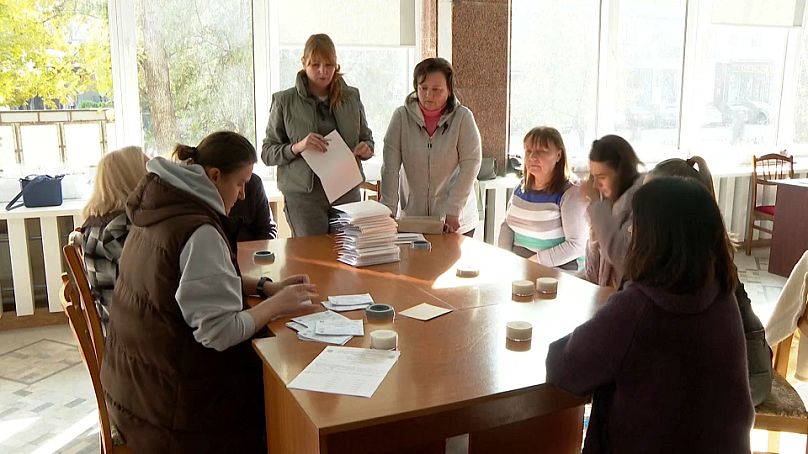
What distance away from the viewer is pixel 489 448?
83.2 inches

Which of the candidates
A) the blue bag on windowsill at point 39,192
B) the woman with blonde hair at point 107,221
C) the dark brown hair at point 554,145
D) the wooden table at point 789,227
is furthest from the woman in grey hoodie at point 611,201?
the wooden table at point 789,227

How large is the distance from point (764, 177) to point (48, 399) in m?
5.08

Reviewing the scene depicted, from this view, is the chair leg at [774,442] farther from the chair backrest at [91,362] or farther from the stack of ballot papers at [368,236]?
the chair backrest at [91,362]

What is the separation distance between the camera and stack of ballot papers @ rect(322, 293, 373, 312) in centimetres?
210

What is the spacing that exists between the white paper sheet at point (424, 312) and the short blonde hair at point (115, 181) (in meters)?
0.99

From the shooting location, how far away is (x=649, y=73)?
5676mm

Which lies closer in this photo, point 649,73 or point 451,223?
point 451,223

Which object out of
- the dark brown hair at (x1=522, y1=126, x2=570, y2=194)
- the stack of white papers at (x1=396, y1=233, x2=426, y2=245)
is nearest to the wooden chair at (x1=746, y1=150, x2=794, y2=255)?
the dark brown hair at (x1=522, y1=126, x2=570, y2=194)

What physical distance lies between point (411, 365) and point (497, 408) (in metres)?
0.22

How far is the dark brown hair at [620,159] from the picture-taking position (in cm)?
263

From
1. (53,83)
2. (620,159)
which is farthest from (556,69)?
(53,83)

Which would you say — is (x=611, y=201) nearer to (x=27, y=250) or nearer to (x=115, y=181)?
(x=115, y=181)

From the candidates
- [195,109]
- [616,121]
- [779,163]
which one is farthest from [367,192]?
[779,163]

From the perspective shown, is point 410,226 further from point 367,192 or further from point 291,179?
point 367,192
